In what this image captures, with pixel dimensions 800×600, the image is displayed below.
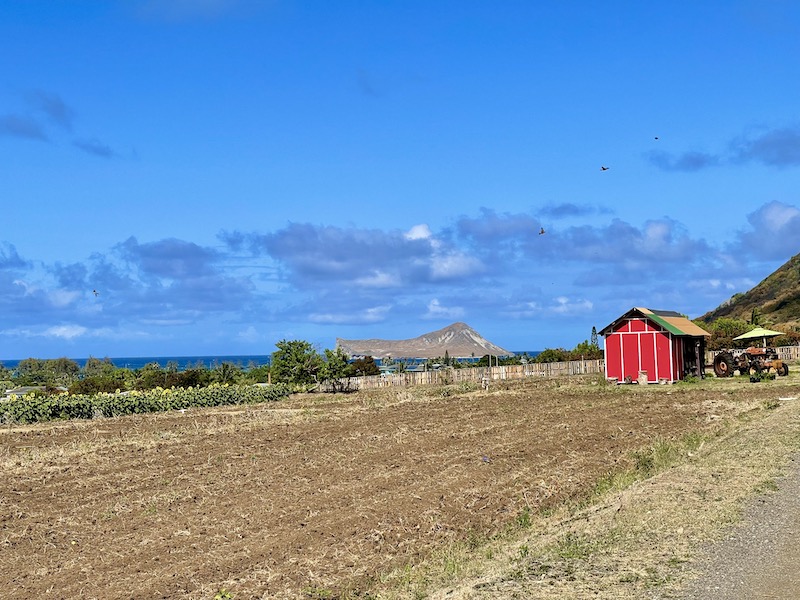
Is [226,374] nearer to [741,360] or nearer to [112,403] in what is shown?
[112,403]

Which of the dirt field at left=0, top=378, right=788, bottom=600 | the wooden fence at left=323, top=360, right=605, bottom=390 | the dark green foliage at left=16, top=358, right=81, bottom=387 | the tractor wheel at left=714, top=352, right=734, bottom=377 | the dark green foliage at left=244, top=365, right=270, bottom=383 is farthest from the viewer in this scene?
the dark green foliage at left=16, top=358, right=81, bottom=387

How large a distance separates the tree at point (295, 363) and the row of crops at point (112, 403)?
5437 mm

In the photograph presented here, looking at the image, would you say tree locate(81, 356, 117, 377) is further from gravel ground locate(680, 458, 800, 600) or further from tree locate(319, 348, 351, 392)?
gravel ground locate(680, 458, 800, 600)

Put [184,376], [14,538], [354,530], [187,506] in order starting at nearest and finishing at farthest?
1. [354,530]
2. [14,538]
3. [187,506]
4. [184,376]

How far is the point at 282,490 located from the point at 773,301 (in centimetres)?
10125

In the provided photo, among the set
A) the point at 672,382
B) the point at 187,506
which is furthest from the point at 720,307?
the point at 187,506

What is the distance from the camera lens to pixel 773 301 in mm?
104438

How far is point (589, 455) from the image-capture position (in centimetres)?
1947

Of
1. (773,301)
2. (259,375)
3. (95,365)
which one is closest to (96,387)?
(259,375)

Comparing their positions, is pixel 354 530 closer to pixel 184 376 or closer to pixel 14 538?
pixel 14 538

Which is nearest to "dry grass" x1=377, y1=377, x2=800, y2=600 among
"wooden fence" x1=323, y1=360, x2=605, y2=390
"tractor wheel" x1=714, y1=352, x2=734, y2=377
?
→ "tractor wheel" x1=714, y1=352, x2=734, y2=377

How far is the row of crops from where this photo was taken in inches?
1369

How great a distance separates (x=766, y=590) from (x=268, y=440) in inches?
733

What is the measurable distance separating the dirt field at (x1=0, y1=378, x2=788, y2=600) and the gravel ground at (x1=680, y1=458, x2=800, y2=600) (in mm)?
3851
